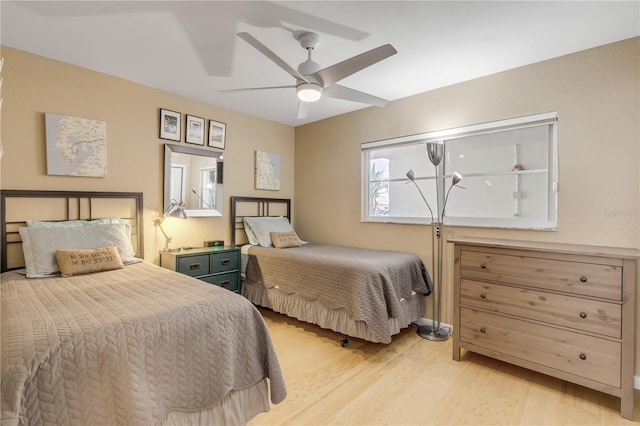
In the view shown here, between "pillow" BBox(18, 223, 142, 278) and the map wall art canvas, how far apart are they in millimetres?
551

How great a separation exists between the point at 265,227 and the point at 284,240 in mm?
323

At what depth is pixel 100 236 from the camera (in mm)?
2373

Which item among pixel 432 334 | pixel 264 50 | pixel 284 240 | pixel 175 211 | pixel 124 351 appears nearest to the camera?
pixel 124 351

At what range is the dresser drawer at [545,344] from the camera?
184 cm

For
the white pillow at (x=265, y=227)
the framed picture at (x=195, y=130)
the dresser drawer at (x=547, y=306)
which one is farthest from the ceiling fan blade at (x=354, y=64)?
the white pillow at (x=265, y=227)

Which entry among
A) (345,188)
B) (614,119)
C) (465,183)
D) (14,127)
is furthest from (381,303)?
(14,127)


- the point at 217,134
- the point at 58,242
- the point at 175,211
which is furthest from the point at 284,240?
the point at 58,242

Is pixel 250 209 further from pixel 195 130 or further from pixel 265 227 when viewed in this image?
pixel 195 130

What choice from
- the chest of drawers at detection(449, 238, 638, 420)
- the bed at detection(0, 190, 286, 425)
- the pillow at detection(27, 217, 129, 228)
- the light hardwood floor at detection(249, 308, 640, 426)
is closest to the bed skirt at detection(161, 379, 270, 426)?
the bed at detection(0, 190, 286, 425)

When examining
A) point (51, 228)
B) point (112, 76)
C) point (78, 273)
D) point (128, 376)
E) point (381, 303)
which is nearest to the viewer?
point (128, 376)

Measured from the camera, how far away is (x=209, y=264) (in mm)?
3094

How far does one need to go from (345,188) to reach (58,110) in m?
2.86

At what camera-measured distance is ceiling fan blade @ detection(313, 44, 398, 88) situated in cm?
171

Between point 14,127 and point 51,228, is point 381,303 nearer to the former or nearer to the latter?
point 51,228
